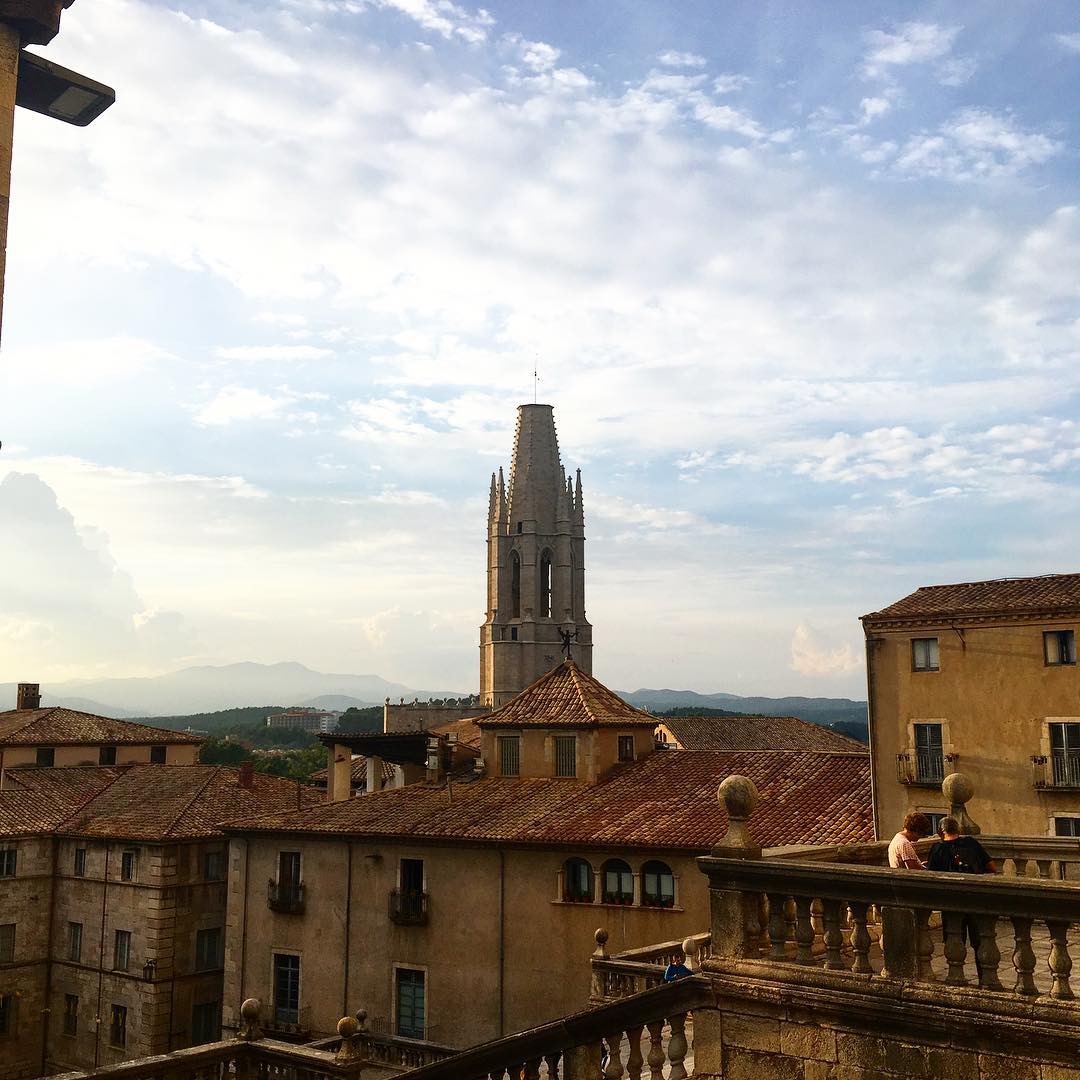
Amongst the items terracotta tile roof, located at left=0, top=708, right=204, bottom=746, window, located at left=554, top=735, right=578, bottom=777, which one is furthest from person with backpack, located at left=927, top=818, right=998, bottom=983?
terracotta tile roof, located at left=0, top=708, right=204, bottom=746

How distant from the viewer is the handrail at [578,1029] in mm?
8766

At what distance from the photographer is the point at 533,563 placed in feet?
425

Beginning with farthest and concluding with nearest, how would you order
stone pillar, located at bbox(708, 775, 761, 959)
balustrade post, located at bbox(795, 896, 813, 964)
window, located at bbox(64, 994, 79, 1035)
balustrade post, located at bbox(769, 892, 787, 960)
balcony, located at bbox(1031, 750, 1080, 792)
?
window, located at bbox(64, 994, 79, 1035), balcony, located at bbox(1031, 750, 1080, 792), stone pillar, located at bbox(708, 775, 761, 959), balustrade post, located at bbox(769, 892, 787, 960), balustrade post, located at bbox(795, 896, 813, 964)

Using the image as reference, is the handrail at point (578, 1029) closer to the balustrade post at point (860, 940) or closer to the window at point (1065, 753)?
the balustrade post at point (860, 940)

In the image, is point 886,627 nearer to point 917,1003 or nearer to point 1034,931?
point 1034,931

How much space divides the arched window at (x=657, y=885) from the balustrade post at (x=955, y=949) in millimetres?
23345

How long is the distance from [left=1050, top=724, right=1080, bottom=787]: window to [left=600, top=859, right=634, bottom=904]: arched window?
39.1ft

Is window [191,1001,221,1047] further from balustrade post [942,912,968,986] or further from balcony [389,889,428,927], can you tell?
balustrade post [942,912,968,986]

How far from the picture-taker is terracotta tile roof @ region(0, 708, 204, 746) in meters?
56.0

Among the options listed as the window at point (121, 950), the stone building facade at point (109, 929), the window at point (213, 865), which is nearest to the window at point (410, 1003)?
the stone building facade at point (109, 929)

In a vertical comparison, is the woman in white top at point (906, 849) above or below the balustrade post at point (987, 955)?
above

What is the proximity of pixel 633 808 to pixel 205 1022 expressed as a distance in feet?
72.4

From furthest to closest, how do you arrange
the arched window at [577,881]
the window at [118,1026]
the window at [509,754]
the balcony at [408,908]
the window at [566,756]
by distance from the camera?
the window at [118,1026]
the window at [509,754]
the window at [566,756]
the balcony at [408,908]
the arched window at [577,881]

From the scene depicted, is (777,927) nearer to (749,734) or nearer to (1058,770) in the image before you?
(1058,770)
